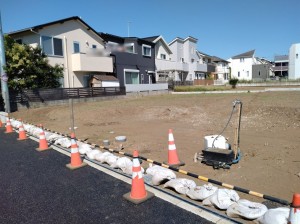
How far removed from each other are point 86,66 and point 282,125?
1726 cm

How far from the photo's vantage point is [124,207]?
139 inches

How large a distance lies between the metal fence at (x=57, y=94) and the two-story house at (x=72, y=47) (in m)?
2.27

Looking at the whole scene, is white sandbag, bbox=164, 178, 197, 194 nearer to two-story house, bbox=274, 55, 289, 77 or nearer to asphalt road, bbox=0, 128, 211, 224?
asphalt road, bbox=0, 128, 211, 224

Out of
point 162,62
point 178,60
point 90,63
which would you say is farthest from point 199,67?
point 90,63

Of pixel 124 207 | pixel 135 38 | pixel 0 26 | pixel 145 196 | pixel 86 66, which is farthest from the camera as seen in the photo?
pixel 135 38

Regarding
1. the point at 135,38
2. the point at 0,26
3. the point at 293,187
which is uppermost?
the point at 135,38

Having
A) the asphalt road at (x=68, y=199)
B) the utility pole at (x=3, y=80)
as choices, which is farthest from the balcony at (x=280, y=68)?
the asphalt road at (x=68, y=199)

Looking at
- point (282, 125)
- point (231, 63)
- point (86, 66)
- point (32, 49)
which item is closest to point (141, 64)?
point (86, 66)

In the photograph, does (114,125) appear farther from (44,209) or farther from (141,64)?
(141,64)

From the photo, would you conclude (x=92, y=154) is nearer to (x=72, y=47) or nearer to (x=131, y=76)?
(x=72, y=47)

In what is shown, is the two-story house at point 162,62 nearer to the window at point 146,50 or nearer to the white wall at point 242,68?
the window at point 146,50

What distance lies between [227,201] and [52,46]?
66.9ft

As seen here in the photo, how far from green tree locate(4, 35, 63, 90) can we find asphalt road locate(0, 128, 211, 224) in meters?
12.5

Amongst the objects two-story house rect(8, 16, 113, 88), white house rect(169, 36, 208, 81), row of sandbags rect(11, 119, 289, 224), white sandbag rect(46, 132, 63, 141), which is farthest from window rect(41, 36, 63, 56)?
white house rect(169, 36, 208, 81)
